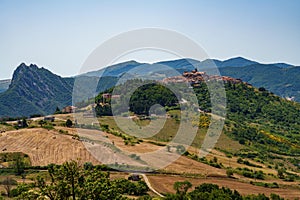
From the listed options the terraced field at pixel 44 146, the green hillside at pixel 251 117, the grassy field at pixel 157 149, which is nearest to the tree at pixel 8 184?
the grassy field at pixel 157 149

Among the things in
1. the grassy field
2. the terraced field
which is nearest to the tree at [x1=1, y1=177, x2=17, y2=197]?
the grassy field

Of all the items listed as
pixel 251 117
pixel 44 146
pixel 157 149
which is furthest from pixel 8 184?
pixel 251 117

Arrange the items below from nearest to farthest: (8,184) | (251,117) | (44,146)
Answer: (8,184), (44,146), (251,117)

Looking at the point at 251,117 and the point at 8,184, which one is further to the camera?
the point at 251,117

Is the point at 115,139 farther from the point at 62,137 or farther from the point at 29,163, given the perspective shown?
the point at 29,163

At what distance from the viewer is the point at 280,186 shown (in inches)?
2120

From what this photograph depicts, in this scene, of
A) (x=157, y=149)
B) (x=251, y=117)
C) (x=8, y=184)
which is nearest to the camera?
(x=8, y=184)

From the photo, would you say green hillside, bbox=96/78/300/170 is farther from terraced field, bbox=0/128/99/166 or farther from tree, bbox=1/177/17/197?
tree, bbox=1/177/17/197

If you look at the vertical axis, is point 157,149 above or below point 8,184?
below

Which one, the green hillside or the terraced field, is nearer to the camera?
the terraced field

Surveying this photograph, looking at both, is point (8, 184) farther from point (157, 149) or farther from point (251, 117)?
point (251, 117)

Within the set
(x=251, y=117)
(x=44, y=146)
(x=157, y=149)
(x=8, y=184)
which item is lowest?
(x=157, y=149)

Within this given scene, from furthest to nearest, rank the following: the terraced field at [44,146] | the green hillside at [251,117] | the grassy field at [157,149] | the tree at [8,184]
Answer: the green hillside at [251,117], the terraced field at [44,146], the grassy field at [157,149], the tree at [8,184]

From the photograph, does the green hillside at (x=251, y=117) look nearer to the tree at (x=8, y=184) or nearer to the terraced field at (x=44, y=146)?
the terraced field at (x=44, y=146)
